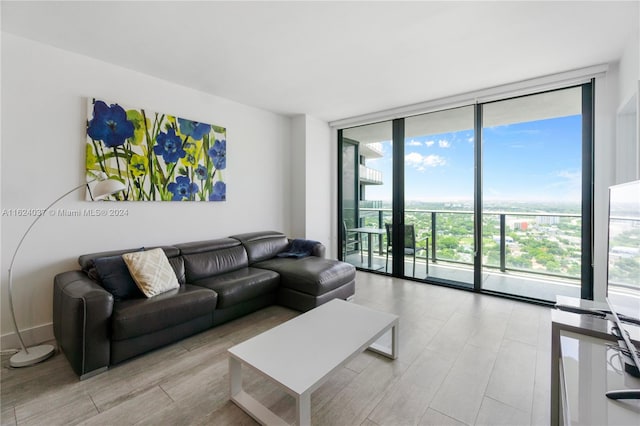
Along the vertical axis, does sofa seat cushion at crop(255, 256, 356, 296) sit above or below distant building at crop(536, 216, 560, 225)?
below

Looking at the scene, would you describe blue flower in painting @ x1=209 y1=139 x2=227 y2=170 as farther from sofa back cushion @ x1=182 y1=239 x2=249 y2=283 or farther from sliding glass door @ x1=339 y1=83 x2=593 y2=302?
sliding glass door @ x1=339 y1=83 x2=593 y2=302

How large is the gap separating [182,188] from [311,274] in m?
1.85

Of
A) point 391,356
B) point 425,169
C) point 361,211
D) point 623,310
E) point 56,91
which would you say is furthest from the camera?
point 361,211

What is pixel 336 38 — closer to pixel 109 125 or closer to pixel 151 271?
pixel 109 125

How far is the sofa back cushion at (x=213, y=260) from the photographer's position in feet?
9.79

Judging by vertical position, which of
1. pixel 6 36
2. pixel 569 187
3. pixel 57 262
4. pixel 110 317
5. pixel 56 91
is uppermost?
pixel 6 36

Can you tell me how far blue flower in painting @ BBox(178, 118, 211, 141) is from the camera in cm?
330

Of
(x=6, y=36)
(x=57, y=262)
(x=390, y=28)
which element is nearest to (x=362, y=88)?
(x=390, y=28)

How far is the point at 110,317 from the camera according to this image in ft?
6.52

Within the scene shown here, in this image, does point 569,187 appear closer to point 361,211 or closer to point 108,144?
point 361,211

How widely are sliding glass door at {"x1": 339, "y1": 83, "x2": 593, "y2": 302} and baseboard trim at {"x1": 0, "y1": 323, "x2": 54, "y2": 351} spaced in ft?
13.3

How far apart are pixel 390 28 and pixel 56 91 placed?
9.70ft

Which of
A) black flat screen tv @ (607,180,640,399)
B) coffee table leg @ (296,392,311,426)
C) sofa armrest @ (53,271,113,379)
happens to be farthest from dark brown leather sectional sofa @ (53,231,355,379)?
black flat screen tv @ (607,180,640,399)

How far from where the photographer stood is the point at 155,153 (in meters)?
3.07
